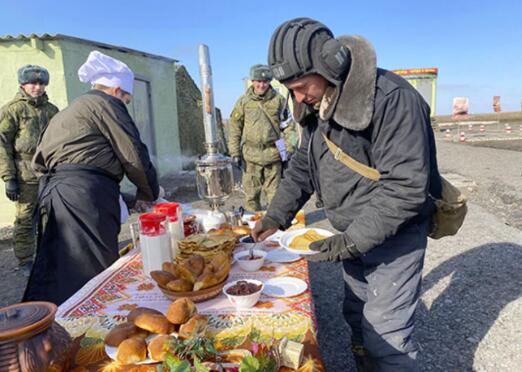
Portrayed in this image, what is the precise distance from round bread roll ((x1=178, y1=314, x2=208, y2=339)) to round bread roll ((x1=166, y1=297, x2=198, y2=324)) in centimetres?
2

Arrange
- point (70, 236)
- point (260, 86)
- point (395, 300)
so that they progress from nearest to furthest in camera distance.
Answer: point (395, 300)
point (70, 236)
point (260, 86)

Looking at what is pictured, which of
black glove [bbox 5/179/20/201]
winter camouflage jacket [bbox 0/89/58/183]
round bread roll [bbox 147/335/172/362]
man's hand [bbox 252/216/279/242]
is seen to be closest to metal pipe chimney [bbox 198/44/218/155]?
man's hand [bbox 252/216/279/242]

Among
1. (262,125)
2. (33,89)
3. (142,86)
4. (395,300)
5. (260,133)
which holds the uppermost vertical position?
(142,86)

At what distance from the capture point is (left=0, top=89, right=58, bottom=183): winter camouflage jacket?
424cm

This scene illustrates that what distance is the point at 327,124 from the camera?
5.76ft

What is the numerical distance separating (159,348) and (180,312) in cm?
15

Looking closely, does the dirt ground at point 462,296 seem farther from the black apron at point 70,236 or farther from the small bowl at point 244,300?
the black apron at point 70,236

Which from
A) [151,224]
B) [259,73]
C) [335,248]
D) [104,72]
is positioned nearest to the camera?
[335,248]

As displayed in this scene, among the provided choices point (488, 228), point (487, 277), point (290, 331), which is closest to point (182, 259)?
point (290, 331)

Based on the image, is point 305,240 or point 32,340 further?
point 305,240

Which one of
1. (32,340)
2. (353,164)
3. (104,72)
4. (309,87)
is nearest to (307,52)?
(309,87)

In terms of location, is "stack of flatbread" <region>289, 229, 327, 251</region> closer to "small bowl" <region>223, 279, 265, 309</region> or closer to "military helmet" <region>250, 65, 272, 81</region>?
"small bowl" <region>223, 279, 265, 309</region>

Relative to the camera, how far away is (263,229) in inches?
84.7

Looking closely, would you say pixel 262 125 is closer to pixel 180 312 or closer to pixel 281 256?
pixel 281 256
